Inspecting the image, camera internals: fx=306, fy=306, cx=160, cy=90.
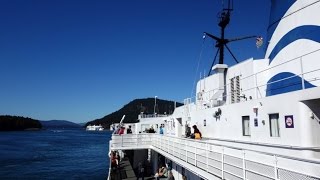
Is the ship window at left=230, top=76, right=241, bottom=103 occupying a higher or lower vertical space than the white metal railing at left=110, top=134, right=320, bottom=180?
higher

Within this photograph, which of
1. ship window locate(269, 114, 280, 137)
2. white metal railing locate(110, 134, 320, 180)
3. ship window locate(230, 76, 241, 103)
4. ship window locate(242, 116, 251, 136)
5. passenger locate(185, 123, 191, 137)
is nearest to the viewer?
white metal railing locate(110, 134, 320, 180)

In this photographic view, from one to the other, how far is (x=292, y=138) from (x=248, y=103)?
282cm

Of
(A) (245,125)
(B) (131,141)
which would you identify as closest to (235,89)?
(A) (245,125)

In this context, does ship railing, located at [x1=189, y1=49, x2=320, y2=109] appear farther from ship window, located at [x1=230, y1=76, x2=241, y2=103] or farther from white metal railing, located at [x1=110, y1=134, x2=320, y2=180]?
white metal railing, located at [x1=110, y1=134, x2=320, y2=180]

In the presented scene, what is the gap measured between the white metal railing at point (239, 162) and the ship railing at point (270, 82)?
2.64 meters

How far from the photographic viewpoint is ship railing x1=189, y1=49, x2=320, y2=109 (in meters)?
9.53

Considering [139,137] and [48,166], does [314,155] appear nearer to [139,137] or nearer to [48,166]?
[139,137]

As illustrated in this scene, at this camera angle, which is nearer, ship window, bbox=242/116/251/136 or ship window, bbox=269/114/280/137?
ship window, bbox=269/114/280/137

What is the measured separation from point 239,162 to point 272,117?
2.36 metres

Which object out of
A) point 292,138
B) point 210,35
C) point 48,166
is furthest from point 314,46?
point 48,166

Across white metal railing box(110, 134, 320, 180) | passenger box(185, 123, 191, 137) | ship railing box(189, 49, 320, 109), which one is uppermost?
ship railing box(189, 49, 320, 109)

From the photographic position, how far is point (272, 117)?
32.9ft

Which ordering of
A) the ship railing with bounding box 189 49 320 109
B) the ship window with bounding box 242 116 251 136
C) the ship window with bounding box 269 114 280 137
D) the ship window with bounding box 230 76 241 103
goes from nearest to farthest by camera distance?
the ship railing with bounding box 189 49 320 109, the ship window with bounding box 269 114 280 137, the ship window with bounding box 242 116 251 136, the ship window with bounding box 230 76 241 103

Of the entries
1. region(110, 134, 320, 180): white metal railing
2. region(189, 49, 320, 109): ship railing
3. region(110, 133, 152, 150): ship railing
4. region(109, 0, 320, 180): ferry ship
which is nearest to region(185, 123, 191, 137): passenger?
region(109, 0, 320, 180): ferry ship
